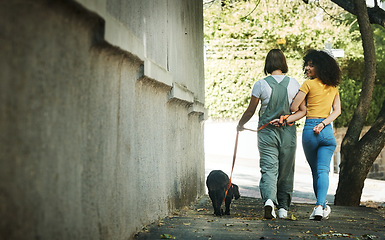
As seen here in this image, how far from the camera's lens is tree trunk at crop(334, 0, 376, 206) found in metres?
9.48

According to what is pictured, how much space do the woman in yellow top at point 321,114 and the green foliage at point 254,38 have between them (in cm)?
1610

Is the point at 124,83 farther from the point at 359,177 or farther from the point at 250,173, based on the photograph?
the point at 250,173

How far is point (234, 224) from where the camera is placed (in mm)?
5980

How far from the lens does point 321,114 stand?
22.8ft

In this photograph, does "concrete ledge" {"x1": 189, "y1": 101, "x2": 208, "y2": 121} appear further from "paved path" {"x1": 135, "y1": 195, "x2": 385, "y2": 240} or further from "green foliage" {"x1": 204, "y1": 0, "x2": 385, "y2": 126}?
"green foliage" {"x1": 204, "y1": 0, "x2": 385, "y2": 126}

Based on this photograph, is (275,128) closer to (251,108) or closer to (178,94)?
(251,108)

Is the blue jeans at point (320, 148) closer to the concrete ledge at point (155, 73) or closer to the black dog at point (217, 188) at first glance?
the black dog at point (217, 188)

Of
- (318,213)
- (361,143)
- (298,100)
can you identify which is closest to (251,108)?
(298,100)

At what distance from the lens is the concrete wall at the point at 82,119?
245cm

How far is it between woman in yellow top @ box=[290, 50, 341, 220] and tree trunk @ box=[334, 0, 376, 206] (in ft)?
Answer: 8.73

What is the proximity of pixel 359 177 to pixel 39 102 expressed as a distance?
763 centimetres

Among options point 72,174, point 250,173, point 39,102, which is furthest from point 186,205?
point 250,173

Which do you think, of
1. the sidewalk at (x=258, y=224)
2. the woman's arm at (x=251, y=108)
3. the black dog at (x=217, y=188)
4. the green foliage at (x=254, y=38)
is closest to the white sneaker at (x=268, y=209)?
Result: the sidewalk at (x=258, y=224)

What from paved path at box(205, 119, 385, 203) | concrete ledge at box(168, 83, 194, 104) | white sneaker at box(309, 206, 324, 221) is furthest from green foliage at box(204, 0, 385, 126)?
white sneaker at box(309, 206, 324, 221)
